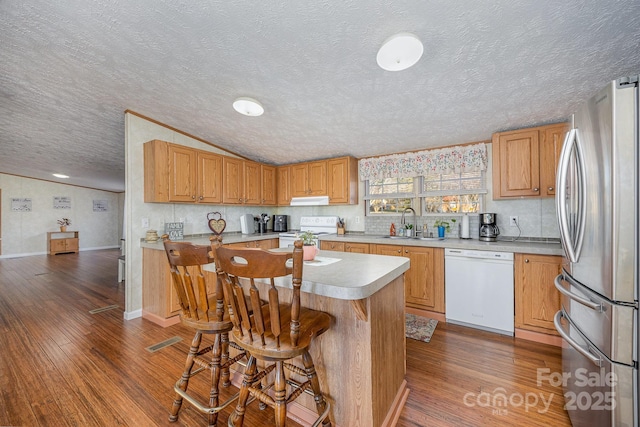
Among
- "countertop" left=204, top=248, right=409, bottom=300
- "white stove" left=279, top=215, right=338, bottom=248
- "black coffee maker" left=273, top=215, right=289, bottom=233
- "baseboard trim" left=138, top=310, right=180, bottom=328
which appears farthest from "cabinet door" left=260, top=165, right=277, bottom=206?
"countertop" left=204, top=248, right=409, bottom=300

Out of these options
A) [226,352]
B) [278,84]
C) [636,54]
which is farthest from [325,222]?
[636,54]

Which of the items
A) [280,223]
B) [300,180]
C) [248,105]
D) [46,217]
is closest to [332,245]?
[300,180]

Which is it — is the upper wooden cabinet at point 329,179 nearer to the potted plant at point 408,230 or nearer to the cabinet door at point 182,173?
the potted plant at point 408,230

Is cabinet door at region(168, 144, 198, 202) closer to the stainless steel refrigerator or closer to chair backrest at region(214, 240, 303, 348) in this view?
chair backrest at region(214, 240, 303, 348)

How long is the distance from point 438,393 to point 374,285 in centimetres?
125

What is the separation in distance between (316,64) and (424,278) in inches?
100

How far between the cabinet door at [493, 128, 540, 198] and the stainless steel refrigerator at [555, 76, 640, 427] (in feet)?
4.85

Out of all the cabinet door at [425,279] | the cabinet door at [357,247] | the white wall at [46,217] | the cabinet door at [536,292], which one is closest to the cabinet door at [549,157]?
the cabinet door at [536,292]

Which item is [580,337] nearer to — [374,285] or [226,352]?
[374,285]

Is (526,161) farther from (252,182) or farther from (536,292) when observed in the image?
(252,182)

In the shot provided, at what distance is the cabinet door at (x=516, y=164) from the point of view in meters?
2.66

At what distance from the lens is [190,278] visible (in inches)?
57.4

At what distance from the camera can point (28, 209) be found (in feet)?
25.4

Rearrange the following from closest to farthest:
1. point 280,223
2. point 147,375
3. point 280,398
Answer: point 280,398 < point 147,375 < point 280,223
